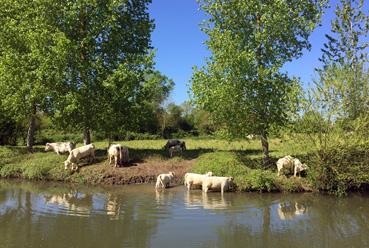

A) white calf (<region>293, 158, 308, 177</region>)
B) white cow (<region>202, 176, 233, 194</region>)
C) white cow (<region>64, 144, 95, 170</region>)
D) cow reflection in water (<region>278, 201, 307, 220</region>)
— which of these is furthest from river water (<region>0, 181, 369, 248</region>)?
white cow (<region>64, 144, 95, 170</region>)

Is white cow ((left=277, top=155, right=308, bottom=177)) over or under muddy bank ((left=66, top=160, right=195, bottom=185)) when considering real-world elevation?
over

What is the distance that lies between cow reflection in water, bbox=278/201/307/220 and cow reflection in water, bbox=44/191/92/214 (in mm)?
7262

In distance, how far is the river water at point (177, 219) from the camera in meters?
11.9

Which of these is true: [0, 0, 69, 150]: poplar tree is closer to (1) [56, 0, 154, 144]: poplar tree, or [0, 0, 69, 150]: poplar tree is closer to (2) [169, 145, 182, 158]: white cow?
(1) [56, 0, 154, 144]: poplar tree

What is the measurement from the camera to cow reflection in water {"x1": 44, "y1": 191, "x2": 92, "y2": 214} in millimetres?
15742

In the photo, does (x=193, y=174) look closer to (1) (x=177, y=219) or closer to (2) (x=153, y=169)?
(2) (x=153, y=169)

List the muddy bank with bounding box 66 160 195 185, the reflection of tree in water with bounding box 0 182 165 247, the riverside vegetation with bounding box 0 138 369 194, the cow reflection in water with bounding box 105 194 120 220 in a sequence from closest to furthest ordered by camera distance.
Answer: the reflection of tree in water with bounding box 0 182 165 247 → the cow reflection in water with bounding box 105 194 120 220 → the riverside vegetation with bounding box 0 138 369 194 → the muddy bank with bounding box 66 160 195 185

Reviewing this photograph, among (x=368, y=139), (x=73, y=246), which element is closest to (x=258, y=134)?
(x=368, y=139)

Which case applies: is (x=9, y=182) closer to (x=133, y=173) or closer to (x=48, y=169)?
(x=48, y=169)

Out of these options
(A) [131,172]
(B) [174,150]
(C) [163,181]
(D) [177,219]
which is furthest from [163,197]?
(B) [174,150]

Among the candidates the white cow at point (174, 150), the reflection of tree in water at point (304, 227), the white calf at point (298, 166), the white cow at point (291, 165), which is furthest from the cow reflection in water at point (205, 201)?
the white cow at point (174, 150)

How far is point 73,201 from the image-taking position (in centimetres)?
1745

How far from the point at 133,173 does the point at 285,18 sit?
11712 millimetres

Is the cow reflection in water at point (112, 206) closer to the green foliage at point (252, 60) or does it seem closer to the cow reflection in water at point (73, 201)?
the cow reflection in water at point (73, 201)
